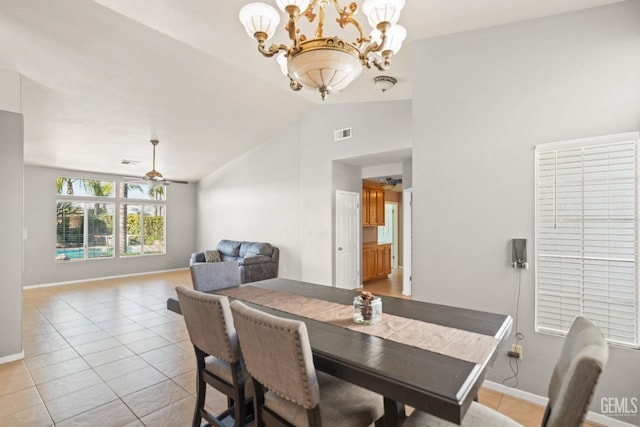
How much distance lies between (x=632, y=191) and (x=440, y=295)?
1.59 meters

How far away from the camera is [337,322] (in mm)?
1832

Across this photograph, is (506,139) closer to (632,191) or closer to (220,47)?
(632,191)

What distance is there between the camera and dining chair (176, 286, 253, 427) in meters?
1.69

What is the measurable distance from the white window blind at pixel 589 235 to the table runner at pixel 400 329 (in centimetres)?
130

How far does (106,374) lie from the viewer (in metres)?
3.01

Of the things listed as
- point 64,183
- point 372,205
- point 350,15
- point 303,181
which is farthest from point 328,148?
point 64,183

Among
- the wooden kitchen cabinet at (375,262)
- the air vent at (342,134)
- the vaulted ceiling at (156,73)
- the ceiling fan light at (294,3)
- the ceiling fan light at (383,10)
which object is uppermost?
the vaulted ceiling at (156,73)

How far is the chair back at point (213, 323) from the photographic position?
168cm

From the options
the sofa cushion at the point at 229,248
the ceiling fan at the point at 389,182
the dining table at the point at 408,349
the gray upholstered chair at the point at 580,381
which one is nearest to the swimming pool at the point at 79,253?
the sofa cushion at the point at 229,248

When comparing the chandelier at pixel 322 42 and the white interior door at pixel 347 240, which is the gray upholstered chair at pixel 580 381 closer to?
the chandelier at pixel 322 42

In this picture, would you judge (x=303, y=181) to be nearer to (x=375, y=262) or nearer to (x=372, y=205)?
(x=372, y=205)

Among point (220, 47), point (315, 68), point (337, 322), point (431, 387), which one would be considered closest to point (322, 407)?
point (337, 322)

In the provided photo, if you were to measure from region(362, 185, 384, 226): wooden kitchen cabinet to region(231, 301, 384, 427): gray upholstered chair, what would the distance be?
222 inches

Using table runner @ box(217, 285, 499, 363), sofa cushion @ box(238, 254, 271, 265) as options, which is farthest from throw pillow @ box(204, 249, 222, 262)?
table runner @ box(217, 285, 499, 363)
